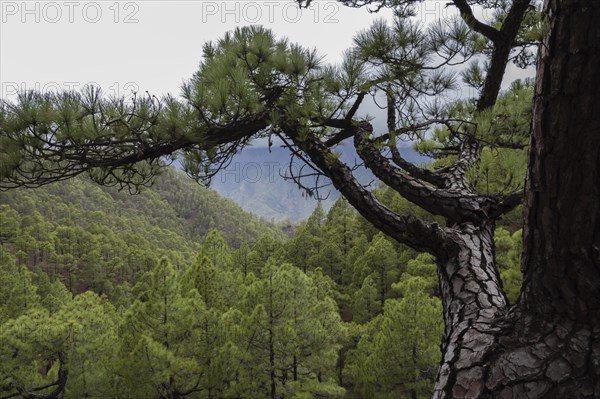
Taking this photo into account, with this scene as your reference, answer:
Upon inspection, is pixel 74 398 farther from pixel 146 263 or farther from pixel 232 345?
pixel 146 263

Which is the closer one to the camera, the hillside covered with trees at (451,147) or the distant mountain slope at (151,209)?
the hillside covered with trees at (451,147)

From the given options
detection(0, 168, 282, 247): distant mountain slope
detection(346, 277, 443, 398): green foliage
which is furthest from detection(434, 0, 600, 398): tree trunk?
detection(0, 168, 282, 247): distant mountain slope

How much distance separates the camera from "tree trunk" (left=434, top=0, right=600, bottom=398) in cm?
79

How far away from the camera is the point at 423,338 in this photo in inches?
402

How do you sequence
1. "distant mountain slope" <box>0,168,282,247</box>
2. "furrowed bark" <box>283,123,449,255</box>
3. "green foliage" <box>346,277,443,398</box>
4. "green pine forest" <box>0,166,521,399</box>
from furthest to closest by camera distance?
1. "distant mountain slope" <box>0,168,282,247</box>
2. "green foliage" <box>346,277,443,398</box>
3. "green pine forest" <box>0,166,521,399</box>
4. "furrowed bark" <box>283,123,449,255</box>

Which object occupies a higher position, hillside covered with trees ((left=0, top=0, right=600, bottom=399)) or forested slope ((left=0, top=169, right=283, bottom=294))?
forested slope ((left=0, top=169, right=283, bottom=294))

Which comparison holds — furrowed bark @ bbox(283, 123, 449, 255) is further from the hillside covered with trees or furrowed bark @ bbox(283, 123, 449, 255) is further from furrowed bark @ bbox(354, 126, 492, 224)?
furrowed bark @ bbox(354, 126, 492, 224)

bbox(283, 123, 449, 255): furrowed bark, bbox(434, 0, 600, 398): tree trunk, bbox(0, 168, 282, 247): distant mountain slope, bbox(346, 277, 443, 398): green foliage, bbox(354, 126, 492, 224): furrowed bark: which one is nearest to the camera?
bbox(434, 0, 600, 398): tree trunk

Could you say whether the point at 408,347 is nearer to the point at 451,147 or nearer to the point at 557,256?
the point at 451,147

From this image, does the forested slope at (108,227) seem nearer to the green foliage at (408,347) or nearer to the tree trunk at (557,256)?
the tree trunk at (557,256)

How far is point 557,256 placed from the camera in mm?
943

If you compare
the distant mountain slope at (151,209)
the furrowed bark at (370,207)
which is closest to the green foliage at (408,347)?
the furrowed bark at (370,207)

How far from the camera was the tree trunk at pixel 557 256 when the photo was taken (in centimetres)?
79

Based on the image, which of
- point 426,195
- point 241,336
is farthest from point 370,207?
point 241,336
